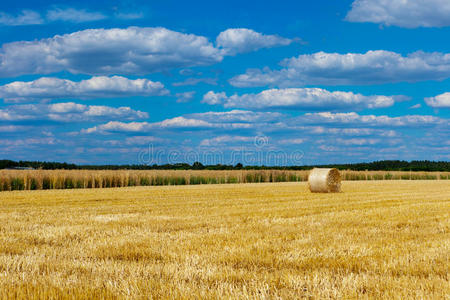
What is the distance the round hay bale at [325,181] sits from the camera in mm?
26330

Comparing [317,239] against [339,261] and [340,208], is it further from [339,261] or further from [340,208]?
[340,208]

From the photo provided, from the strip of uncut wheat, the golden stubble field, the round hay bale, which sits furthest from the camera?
the strip of uncut wheat

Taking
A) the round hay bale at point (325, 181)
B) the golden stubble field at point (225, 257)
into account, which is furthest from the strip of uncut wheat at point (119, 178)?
the golden stubble field at point (225, 257)

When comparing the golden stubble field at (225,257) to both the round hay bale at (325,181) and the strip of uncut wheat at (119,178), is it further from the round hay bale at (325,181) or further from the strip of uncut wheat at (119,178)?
the strip of uncut wheat at (119,178)

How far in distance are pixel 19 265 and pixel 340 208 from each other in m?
10.8

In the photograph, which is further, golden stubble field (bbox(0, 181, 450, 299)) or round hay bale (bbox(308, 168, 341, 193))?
round hay bale (bbox(308, 168, 341, 193))

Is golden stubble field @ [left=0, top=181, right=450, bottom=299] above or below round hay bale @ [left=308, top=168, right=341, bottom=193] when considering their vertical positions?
below

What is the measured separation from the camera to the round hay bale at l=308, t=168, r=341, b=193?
2633 cm

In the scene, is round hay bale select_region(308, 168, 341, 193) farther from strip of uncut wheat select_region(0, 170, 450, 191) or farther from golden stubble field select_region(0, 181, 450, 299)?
golden stubble field select_region(0, 181, 450, 299)

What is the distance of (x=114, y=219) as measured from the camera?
37.9 ft

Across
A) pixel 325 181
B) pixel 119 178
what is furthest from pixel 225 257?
pixel 119 178

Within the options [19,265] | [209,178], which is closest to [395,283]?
[19,265]

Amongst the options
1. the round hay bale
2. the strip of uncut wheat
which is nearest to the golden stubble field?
the round hay bale

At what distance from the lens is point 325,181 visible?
26.3m
